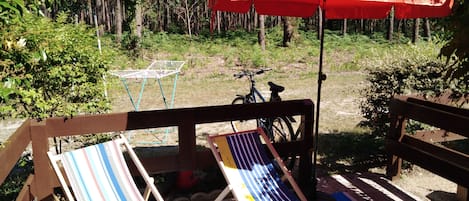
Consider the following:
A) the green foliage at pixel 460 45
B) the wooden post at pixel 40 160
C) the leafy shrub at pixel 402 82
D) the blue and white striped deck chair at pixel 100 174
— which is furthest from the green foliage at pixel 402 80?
the wooden post at pixel 40 160

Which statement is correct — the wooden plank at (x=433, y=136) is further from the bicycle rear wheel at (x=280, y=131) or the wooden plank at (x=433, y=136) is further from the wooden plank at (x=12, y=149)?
the wooden plank at (x=12, y=149)

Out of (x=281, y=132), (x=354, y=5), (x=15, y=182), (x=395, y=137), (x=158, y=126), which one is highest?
(x=354, y=5)

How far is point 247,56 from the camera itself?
61.9ft

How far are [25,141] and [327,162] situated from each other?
390 cm

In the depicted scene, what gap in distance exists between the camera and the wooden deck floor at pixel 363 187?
4.30 meters

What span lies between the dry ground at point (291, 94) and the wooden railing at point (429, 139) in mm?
431

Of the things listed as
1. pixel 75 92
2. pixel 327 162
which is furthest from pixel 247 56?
pixel 75 92

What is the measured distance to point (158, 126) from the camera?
364 cm

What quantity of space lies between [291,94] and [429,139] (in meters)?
5.99

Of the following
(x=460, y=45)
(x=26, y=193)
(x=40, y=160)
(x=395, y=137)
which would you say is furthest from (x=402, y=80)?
(x=26, y=193)

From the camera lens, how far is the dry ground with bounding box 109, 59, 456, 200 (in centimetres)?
494

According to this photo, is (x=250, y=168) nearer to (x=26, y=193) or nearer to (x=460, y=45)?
(x=26, y=193)

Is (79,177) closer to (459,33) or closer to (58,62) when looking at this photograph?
(58,62)

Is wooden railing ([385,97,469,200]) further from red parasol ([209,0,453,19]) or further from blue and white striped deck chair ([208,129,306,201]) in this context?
blue and white striped deck chair ([208,129,306,201])
